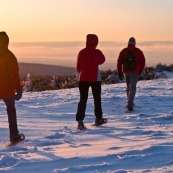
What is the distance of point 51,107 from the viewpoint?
46.1 ft

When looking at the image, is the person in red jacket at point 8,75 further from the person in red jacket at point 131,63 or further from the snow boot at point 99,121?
the person in red jacket at point 131,63

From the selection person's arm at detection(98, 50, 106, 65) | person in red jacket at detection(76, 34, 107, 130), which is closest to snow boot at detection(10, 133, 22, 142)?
person in red jacket at detection(76, 34, 107, 130)

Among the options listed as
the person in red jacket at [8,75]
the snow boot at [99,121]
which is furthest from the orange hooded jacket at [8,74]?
the snow boot at [99,121]

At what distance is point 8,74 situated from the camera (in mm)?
8148

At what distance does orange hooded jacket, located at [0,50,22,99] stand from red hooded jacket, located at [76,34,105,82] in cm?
216

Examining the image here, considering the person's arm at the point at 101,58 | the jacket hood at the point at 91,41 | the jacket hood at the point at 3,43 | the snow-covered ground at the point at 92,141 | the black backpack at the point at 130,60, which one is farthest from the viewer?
the black backpack at the point at 130,60

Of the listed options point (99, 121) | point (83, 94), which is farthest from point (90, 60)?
point (99, 121)

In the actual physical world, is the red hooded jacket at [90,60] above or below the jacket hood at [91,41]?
below

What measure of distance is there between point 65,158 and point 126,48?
Result: 626cm

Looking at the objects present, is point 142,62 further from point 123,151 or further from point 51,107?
point 123,151

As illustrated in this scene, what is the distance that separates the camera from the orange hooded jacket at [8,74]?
8070 mm

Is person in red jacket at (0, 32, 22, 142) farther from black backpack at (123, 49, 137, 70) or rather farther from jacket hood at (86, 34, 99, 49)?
black backpack at (123, 49, 137, 70)

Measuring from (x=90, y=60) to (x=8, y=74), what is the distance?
2351mm

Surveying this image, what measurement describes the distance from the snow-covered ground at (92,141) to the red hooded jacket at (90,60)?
3.69ft
